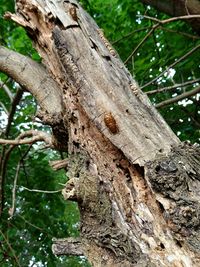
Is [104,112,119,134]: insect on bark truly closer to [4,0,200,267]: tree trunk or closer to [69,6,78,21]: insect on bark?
[4,0,200,267]: tree trunk

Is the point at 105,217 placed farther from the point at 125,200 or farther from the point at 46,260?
the point at 46,260

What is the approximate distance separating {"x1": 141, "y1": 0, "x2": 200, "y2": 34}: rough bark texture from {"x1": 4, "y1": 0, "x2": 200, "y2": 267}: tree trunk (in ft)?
3.85

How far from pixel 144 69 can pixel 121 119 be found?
1867 millimetres

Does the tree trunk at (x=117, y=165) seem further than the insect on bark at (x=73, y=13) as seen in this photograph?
No

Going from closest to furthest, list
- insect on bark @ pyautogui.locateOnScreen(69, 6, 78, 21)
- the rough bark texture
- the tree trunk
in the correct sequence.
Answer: the tree trunk, insect on bark @ pyautogui.locateOnScreen(69, 6, 78, 21), the rough bark texture

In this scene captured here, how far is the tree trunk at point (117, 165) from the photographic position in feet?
4.03

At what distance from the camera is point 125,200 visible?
1.38 meters

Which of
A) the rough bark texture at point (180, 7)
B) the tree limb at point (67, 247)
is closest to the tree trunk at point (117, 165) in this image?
the tree limb at point (67, 247)

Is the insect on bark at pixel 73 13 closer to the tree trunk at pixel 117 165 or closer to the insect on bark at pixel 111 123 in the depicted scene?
the tree trunk at pixel 117 165

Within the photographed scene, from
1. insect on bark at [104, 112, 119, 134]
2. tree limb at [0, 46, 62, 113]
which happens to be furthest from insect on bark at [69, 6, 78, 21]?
insect on bark at [104, 112, 119, 134]

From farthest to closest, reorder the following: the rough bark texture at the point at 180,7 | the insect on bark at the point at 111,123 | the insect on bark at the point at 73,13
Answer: the rough bark texture at the point at 180,7
the insect on bark at the point at 73,13
the insect on bark at the point at 111,123

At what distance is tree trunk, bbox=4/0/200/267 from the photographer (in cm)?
123

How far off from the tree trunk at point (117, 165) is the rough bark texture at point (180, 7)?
3.85 ft

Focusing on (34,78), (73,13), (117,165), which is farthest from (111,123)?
(34,78)
